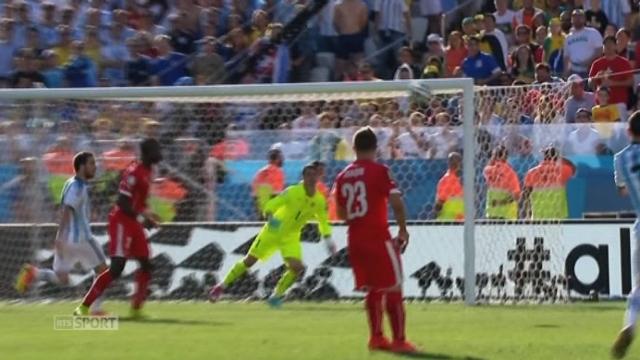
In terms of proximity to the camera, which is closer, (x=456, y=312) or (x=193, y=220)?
(x=456, y=312)

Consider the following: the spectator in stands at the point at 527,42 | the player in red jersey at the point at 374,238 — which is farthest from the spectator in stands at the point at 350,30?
the player in red jersey at the point at 374,238

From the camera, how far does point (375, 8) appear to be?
90.4 feet

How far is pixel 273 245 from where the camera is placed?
66.1 feet

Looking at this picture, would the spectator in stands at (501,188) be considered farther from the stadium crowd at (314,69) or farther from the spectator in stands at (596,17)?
the spectator in stands at (596,17)

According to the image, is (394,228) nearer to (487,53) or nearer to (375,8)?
(487,53)

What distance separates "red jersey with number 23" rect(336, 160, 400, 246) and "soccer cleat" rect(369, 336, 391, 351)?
0.82 m

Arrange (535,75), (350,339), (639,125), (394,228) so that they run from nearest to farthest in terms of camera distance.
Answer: (639,125) → (350,339) → (394,228) → (535,75)

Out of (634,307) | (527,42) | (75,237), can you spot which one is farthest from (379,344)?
(527,42)

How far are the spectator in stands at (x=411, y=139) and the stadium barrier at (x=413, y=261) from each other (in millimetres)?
1006

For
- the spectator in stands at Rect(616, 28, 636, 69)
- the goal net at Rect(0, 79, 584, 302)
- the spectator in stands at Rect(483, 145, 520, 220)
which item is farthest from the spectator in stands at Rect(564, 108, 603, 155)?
the spectator in stands at Rect(616, 28, 636, 69)

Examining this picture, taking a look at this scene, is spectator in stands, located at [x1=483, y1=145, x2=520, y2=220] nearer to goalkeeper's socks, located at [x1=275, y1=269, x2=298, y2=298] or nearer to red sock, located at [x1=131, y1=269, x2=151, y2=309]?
goalkeeper's socks, located at [x1=275, y1=269, x2=298, y2=298]

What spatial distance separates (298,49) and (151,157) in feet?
32.9

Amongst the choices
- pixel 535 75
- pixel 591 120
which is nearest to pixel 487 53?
pixel 535 75

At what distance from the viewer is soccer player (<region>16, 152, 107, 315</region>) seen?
19422 millimetres
